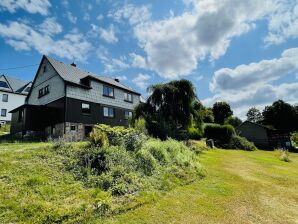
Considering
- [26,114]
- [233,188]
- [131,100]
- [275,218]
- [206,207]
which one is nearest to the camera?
[275,218]

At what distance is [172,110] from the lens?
2189 centimetres

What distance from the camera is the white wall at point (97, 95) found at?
22148 millimetres

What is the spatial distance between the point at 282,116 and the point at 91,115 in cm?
4871

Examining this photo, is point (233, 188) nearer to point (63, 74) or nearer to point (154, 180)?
point (154, 180)

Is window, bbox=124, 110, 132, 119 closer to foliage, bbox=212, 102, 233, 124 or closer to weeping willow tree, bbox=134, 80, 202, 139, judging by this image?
weeping willow tree, bbox=134, 80, 202, 139

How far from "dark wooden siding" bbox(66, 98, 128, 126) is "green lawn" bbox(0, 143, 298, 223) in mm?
12190

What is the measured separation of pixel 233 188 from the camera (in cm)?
906

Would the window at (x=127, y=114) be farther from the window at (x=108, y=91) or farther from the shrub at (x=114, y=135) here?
the shrub at (x=114, y=135)

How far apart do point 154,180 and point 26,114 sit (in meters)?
18.1

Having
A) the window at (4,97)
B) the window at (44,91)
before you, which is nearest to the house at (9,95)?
the window at (4,97)

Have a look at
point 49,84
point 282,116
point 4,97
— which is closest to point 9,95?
point 4,97

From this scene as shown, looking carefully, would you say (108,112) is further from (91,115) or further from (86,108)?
(86,108)

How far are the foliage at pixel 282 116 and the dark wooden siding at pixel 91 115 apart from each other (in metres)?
42.8

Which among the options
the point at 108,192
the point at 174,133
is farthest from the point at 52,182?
the point at 174,133
